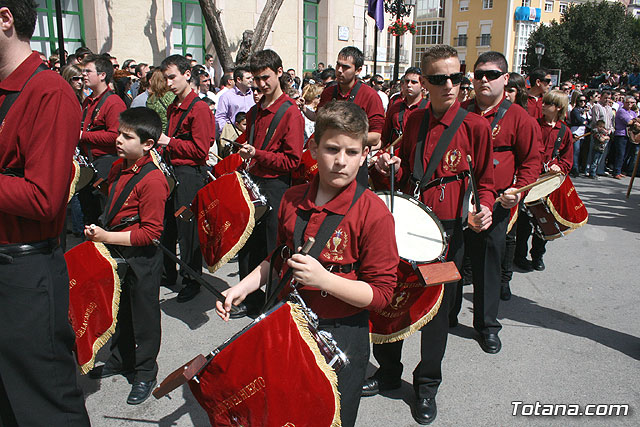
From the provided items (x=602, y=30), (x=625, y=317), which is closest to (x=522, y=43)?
(x=602, y=30)

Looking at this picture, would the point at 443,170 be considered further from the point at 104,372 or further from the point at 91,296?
the point at 104,372

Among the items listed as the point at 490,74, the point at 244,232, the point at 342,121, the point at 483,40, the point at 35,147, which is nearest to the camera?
the point at 35,147

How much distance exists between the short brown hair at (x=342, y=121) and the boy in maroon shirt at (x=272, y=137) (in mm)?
2228

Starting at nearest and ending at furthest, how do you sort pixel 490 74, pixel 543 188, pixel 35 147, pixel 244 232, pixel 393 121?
pixel 35 147 < pixel 490 74 < pixel 244 232 < pixel 543 188 < pixel 393 121

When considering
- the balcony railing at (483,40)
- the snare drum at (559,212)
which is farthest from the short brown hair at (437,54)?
the balcony railing at (483,40)

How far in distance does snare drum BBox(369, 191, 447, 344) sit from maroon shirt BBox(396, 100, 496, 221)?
0.84 feet

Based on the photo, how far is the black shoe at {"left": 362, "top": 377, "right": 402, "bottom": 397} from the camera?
3564 millimetres

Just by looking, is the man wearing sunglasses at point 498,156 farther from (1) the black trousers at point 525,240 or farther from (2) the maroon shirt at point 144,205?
(2) the maroon shirt at point 144,205

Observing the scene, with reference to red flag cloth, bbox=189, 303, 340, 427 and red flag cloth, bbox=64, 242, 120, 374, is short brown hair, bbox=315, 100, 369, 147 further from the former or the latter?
red flag cloth, bbox=64, 242, 120, 374

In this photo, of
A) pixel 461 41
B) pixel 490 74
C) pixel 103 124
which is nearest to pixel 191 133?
pixel 103 124

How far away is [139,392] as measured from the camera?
3438 mm

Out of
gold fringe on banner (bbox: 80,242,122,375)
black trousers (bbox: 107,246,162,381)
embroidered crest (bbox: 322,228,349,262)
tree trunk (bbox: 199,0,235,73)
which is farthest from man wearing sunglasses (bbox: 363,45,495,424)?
tree trunk (bbox: 199,0,235,73)

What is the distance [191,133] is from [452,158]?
2.73 metres

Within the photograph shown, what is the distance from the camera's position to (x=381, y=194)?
3.15 meters
